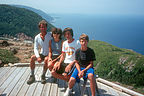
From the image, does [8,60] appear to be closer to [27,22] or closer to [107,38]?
[27,22]

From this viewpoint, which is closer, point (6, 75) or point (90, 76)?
point (90, 76)

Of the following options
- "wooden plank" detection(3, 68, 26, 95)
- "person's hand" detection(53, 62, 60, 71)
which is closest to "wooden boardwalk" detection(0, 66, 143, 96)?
"wooden plank" detection(3, 68, 26, 95)

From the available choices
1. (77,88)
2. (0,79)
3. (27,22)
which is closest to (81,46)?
(77,88)

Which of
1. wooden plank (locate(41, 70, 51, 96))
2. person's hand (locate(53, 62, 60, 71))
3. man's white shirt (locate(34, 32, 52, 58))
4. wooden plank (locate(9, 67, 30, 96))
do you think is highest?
man's white shirt (locate(34, 32, 52, 58))

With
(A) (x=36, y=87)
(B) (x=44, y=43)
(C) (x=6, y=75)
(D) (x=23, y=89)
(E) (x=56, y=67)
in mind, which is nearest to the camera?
(E) (x=56, y=67)

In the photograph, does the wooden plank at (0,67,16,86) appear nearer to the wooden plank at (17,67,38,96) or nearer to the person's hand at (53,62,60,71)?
the wooden plank at (17,67,38,96)

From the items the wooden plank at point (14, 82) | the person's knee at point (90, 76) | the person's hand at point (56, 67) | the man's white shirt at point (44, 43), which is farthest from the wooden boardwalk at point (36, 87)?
the man's white shirt at point (44, 43)

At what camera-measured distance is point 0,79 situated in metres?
5.41

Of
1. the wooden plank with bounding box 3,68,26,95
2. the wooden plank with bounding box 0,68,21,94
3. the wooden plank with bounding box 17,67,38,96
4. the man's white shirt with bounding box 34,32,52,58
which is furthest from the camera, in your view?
the man's white shirt with bounding box 34,32,52,58

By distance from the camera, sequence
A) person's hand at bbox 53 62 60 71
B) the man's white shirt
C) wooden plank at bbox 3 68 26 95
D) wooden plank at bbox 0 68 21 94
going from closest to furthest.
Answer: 1. person's hand at bbox 53 62 60 71
2. wooden plank at bbox 3 68 26 95
3. wooden plank at bbox 0 68 21 94
4. the man's white shirt

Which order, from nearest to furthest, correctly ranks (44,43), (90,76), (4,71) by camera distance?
1. (90,76)
2. (44,43)
3. (4,71)

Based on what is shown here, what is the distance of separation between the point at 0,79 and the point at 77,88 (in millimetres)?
2849

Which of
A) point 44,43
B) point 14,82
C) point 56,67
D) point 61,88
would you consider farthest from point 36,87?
point 44,43

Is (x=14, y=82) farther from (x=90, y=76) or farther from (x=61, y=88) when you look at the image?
(x=90, y=76)
